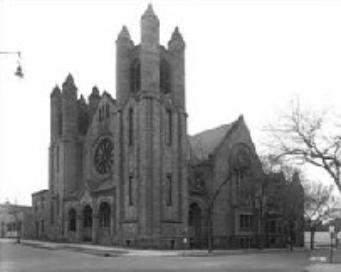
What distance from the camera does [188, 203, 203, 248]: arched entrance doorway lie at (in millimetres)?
70125

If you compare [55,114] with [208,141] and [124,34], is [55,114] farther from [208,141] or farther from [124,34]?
[208,141]

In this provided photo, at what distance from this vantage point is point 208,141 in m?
79.6

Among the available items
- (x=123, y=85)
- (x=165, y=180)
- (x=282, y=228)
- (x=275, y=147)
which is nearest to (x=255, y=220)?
(x=282, y=228)

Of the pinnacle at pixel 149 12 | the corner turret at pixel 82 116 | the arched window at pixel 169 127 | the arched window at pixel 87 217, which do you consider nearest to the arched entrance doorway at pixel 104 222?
the arched window at pixel 87 217

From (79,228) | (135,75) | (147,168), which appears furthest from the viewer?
(79,228)

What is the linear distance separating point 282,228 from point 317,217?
484 centimetres

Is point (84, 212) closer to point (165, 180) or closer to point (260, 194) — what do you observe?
point (165, 180)

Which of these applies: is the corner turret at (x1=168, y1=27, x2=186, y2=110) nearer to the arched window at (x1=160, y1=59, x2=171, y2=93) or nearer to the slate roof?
the arched window at (x1=160, y1=59, x2=171, y2=93)

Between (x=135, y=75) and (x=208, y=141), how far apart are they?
52.9 ft

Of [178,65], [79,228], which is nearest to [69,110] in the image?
[79,228]

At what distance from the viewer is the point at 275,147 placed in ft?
110

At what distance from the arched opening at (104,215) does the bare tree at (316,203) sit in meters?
21.9

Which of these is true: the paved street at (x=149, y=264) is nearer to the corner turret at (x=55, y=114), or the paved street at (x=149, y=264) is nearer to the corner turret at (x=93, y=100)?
the corner turret at (x=55, y=114)

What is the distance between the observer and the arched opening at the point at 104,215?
225 ft
